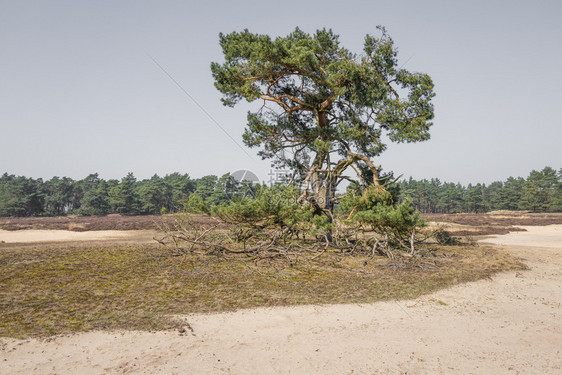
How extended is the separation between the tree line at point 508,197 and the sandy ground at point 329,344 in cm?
6229

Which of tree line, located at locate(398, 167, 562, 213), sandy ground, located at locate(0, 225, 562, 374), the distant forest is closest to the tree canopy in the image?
sandy ground, located at locate(0, 225, 562, 374)

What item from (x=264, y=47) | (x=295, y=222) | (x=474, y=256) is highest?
(x=264, y=47)

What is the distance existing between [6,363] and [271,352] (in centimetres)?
369

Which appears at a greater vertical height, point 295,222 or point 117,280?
point 295,222

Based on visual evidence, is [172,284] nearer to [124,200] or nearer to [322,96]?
[322,96]

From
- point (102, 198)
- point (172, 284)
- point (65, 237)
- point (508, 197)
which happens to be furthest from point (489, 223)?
point (102, 198)

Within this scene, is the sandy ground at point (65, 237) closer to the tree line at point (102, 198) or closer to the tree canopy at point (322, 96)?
the tree canopy at point (322, 96)

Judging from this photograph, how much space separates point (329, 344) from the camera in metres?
4.97

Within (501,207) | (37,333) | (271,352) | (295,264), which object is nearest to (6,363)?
(37,333)

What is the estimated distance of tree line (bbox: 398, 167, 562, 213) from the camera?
76.4 metres

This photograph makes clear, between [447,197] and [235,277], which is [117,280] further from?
[447,197]

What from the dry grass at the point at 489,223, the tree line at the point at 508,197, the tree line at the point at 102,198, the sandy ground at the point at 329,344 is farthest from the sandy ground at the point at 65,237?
the tree line at the point at 508,197

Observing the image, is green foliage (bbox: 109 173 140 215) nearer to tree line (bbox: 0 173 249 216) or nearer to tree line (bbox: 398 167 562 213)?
tree line (bbox: 0 173 249 216)

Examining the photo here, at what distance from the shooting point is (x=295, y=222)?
39.3 feet
